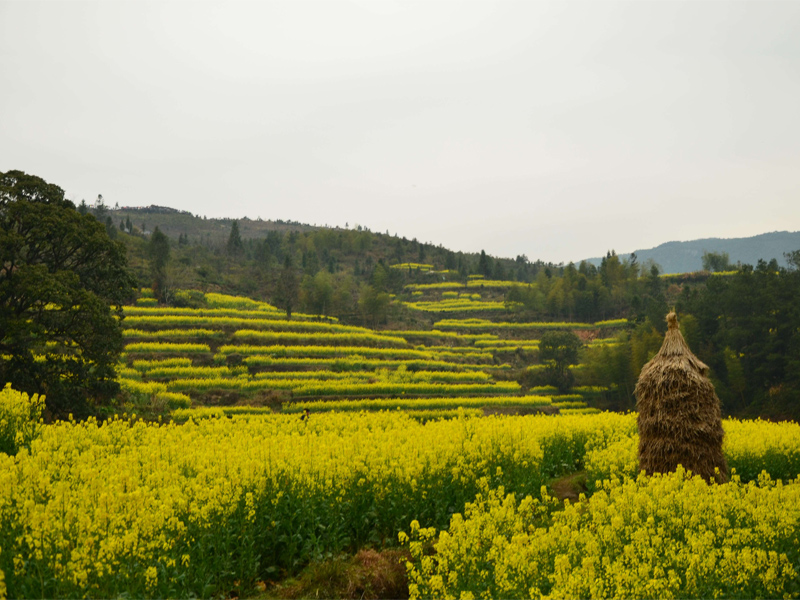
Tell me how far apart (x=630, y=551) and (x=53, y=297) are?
18.4m

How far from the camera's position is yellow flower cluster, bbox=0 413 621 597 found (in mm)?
5645

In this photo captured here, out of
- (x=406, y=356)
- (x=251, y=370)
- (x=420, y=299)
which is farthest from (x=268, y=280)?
(x=251, y=370)

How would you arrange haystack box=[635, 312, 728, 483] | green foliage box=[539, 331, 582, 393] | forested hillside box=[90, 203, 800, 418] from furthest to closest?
green foliage box=[539, 331, 582, 393] < forested hillside box=[90, 203, 800, 418] < haystack box=[635, 312, 728, 483]

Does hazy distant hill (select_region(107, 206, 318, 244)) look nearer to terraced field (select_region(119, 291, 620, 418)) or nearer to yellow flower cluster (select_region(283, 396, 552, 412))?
terraced field (select_region(119, 291, 620, 418))

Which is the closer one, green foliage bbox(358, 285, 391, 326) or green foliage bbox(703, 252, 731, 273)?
green foliage bbox(358, 285, 391, 326)

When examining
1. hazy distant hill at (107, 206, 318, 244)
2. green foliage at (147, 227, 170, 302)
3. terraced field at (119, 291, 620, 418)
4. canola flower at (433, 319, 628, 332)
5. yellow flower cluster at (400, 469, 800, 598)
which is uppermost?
hazy distant hill at (107, 206, 318, 244)

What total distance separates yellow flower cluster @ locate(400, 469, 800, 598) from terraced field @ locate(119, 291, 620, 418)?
1889 cm

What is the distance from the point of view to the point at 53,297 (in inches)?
703

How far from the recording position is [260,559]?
7.74 metres

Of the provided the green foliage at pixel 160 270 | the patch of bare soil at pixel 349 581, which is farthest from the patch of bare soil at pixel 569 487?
the green foliage at pixel 160 270

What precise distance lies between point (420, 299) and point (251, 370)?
49.6 m

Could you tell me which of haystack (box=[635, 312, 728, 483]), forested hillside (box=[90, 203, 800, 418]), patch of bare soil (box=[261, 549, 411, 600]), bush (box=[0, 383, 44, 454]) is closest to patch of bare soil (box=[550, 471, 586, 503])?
haystack (box=[635, 312, 728, 483])

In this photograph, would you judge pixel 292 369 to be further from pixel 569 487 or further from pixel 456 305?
pixel 456 305

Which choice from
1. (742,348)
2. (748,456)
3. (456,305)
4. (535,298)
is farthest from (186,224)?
(748,456)
